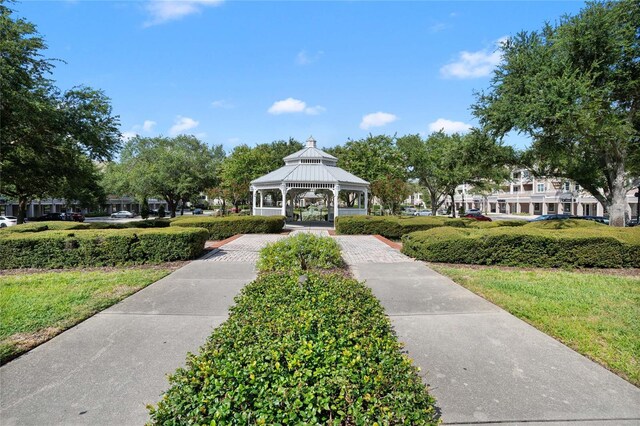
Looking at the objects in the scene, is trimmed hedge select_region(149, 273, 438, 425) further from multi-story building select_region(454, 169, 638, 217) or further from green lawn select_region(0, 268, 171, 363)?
multi-story building select_region(454, 169, 638, 217)

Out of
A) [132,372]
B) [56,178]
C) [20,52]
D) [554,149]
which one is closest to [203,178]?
[56,178]

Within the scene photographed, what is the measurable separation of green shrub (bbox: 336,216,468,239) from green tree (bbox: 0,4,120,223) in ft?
41.8

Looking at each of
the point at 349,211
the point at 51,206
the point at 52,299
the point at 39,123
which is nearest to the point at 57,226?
the point at 39,123

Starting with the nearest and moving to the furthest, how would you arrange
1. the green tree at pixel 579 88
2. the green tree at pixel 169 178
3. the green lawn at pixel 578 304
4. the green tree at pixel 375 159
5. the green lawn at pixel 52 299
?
1. the green lawn at pixel 578 304
2. the green lawn at pixel 52 299
3. the green tree at pixel 579 88
4. the green tree at pixel 375 159
5. the green tree at pixel 169 178

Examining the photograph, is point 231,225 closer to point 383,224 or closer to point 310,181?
point 310,181

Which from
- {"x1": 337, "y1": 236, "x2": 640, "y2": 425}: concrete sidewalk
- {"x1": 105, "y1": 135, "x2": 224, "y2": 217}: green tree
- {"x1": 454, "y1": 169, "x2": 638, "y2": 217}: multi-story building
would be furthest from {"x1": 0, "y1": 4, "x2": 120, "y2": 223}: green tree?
{"x1": 454, "y1": 169, "x2": 638, "y2": 217}: multi-story building

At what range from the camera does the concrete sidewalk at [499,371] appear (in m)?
3.13

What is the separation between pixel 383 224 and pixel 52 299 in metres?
15.7

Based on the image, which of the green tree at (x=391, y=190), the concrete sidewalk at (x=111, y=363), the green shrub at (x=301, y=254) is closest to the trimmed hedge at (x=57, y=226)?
the concrete sidewalk at (x=111, y=363)

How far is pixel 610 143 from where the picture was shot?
14211 mm

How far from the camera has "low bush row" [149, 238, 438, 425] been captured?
86.7 inches

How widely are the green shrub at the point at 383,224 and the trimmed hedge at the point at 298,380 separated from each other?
16079 mm

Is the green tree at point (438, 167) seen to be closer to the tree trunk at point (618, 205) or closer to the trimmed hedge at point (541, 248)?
the tree trunk at point (618, 205)

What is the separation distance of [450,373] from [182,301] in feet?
15.8
